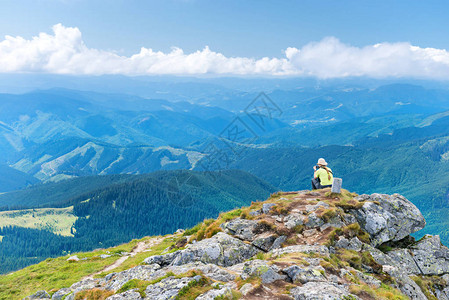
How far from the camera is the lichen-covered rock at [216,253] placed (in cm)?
1902

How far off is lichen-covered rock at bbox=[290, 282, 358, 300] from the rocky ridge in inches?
1.9

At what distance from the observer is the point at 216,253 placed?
1956cm

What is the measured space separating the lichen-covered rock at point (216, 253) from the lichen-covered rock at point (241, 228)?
58.5 inches

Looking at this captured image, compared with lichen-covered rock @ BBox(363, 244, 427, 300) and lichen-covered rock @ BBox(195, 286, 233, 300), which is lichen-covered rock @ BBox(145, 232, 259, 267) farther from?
lichen-covered rock @ BBox(363, 244, 427, 300)

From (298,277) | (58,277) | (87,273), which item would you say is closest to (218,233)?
(298,277)

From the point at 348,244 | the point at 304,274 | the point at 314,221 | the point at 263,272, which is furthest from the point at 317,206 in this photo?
the point at 263,272

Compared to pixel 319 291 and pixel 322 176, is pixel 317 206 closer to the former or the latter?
pixel 322 176

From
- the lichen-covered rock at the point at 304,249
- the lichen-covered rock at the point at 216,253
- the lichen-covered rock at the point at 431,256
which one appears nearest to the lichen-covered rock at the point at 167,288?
the lichen-covered rock at the point at 216,253

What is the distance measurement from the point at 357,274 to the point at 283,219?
848 cm

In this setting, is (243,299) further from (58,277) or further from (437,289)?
(58,277)

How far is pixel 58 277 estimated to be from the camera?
29406 mm

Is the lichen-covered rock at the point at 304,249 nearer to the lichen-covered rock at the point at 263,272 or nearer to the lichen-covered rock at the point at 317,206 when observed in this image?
the lichen-covered rock at the point at 263,272

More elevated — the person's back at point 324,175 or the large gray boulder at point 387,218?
the person's back at point 324,175

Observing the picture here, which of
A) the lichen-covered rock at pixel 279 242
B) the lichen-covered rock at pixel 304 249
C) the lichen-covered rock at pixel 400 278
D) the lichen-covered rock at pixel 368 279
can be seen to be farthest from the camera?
the lichen-covered rock at pixel 279 242
